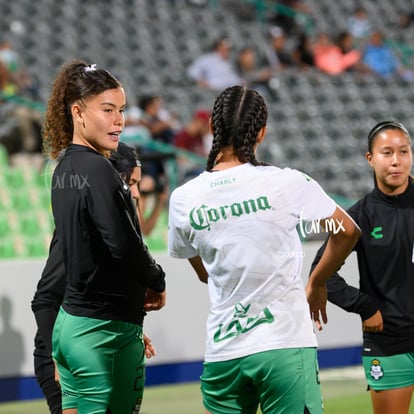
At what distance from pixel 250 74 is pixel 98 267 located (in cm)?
1261

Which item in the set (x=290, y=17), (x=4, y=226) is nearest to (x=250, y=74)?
(x=290, y=17)

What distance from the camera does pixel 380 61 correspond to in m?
18.7

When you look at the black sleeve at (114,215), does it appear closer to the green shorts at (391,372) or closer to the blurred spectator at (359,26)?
the green shorts at (391,372)

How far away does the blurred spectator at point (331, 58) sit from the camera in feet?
58.4

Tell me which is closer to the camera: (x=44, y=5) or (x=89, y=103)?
(x=89, y=103)

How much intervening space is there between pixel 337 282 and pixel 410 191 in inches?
23.3

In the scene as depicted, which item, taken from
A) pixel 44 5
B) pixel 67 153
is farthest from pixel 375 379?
pixel 44 5

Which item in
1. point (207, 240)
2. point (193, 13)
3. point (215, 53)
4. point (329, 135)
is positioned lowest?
point (207, 240)

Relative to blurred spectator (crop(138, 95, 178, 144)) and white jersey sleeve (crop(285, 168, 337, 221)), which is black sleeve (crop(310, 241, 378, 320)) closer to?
white jersey sleeve (crop(285, 168, 337, 221))

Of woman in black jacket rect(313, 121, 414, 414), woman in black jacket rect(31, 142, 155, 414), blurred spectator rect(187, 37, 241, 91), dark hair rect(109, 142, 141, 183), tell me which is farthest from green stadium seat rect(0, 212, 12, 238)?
dark hair rect(109, 142, 141, 183)

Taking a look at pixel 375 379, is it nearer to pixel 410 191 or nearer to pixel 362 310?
pixel 362 310

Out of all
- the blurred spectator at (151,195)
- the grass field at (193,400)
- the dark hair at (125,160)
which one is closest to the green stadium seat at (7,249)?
the blurred spectator at (151,195)

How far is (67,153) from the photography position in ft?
13.0

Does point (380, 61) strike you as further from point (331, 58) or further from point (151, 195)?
point (151, 195)
